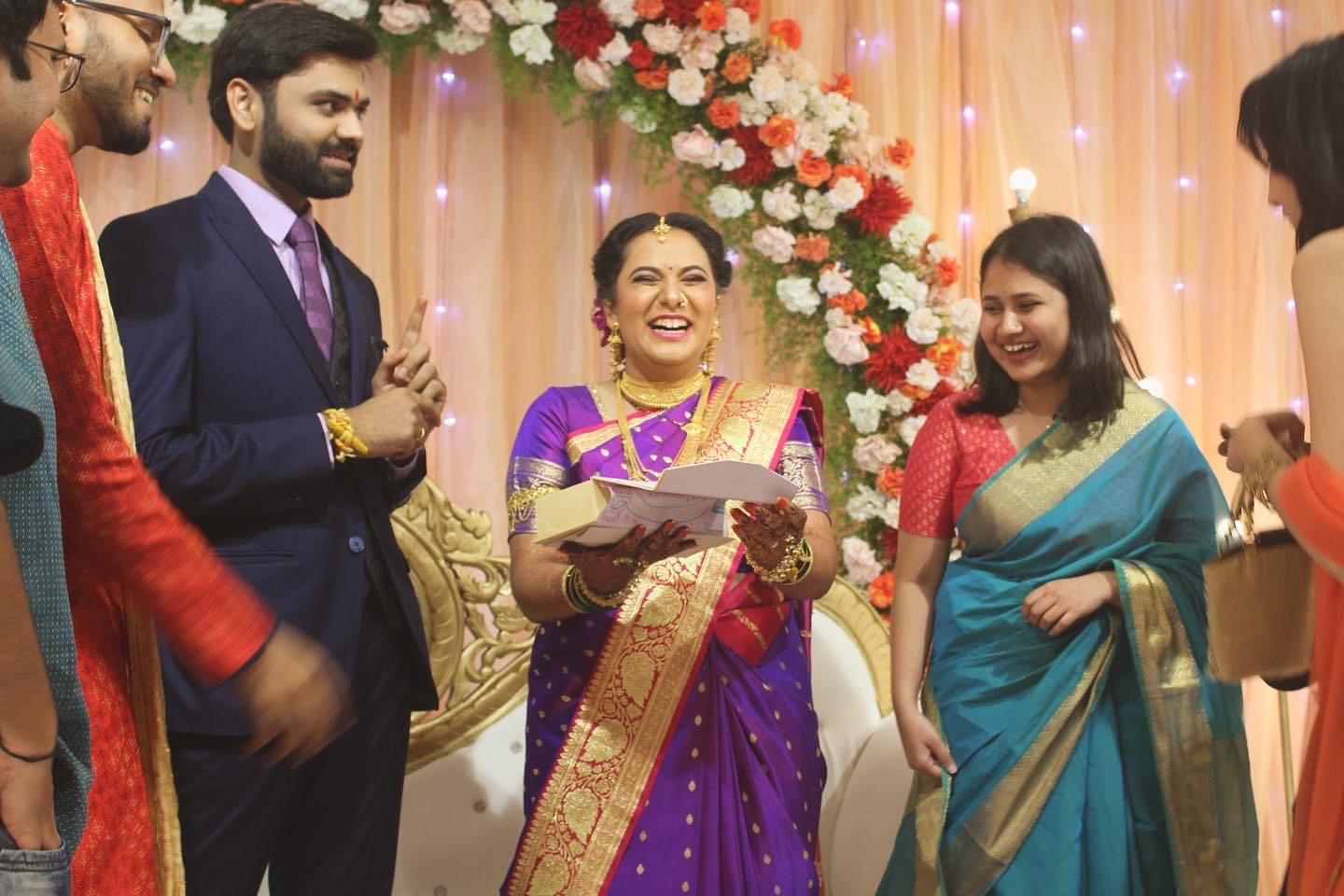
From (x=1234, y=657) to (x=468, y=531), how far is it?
1.83 metres

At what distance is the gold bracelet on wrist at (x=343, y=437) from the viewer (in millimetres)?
1982

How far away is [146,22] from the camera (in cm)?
176

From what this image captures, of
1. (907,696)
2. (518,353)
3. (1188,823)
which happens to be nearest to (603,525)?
(907,696)

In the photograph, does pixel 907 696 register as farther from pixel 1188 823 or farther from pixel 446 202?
pixel 446 202

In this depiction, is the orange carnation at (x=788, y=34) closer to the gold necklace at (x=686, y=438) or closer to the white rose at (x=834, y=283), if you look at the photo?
the white rose at (x=834, y=283)

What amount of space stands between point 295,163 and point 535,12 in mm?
1327

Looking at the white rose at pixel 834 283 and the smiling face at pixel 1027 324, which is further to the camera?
the white rose at pixel 834 283

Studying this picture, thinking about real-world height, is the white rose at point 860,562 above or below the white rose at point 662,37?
below

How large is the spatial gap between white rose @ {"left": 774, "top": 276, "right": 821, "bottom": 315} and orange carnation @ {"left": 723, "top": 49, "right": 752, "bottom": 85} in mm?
557

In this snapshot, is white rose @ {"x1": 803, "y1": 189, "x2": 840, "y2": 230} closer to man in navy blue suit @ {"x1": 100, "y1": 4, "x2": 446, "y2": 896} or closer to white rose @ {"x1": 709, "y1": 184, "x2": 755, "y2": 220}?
white rose @ {"x1": 709, "y1": 184, "x2": 755, "y2": 220}

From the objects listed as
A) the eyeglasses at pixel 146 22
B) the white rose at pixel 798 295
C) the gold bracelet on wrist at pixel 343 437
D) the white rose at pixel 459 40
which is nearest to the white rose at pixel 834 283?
the white rose at pixel 798 295

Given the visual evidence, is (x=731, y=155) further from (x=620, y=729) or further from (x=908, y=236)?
(x=620, y=729)

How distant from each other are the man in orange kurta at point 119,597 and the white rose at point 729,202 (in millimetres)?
2001

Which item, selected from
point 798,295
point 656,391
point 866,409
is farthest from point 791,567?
point 798,295
